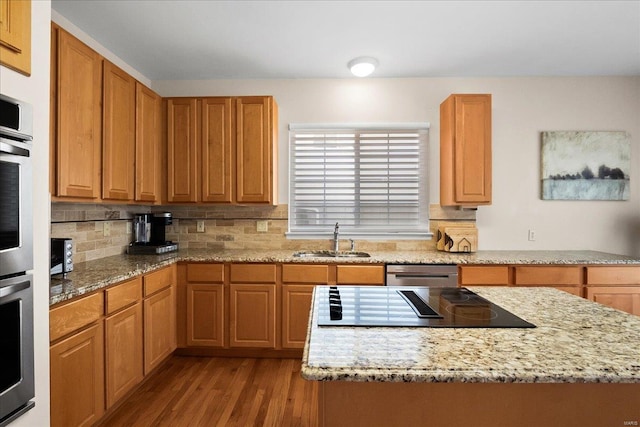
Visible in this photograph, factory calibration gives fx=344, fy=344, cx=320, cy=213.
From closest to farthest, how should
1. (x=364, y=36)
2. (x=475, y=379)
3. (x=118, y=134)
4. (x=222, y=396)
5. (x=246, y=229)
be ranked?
(x=475, y=379) < (x=222, y=396) < (x=118, y=134) < (x=364, y=36) < (x=246, y=229)

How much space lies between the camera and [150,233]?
Result: 11.1 ft

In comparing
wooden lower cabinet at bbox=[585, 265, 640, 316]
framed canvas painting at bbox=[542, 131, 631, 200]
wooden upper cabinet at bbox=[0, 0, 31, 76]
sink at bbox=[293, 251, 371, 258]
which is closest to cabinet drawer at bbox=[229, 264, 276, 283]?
sink at bbox=[293, 251, 371, 258]

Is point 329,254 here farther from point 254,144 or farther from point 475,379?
point 475,379

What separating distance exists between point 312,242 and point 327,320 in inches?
95.3

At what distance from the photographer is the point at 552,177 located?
3.56 metres

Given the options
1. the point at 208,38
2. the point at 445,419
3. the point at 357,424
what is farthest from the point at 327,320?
the point at 208,38

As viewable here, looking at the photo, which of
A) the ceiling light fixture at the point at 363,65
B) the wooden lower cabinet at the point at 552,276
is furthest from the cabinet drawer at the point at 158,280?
the wooden lower cabinet at the point at 552,276

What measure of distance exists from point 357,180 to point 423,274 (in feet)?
4.03

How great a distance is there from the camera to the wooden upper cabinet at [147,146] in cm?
291

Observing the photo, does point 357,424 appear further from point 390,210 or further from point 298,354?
point 390,210

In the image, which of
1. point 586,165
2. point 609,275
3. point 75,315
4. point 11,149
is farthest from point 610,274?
point 11,149

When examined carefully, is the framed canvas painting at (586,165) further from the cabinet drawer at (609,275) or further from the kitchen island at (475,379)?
the kitchen island at (475,379)

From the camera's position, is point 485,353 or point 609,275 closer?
point 485,353

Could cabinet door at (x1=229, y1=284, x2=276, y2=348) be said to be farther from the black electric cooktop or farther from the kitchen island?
the kitchen island
